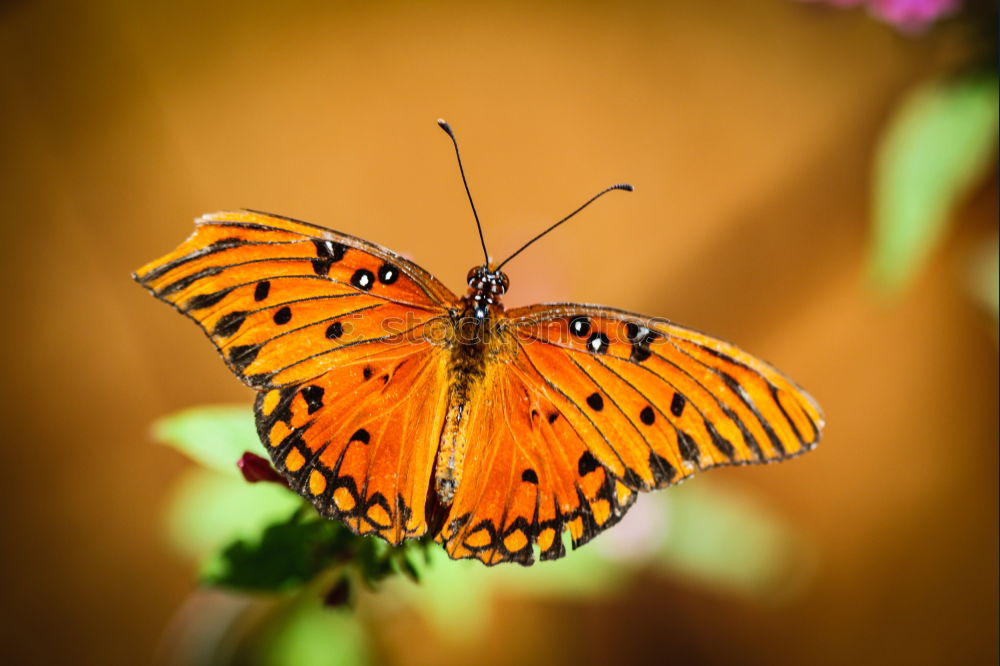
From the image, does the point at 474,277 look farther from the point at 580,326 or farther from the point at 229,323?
the point at 229,323

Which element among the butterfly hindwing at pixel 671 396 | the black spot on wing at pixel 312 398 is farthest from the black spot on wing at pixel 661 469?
the black spot on wing at pixel 312 398

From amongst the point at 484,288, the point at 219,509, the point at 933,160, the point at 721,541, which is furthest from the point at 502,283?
the point at 721,541

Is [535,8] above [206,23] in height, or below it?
above

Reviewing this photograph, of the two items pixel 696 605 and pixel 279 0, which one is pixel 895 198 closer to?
pixel 696 605

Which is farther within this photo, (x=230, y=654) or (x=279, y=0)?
(x=279, y=0)

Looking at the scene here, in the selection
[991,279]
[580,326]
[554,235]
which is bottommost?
[580,326]

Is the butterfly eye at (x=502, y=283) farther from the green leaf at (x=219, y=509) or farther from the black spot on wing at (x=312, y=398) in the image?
the green leaf at (x=219, y=509)

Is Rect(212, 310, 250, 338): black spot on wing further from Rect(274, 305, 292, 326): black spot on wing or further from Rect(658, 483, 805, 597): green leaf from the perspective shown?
Rect(658, 483, 805, 597): green leaf

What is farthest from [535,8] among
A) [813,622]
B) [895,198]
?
[813,622]
